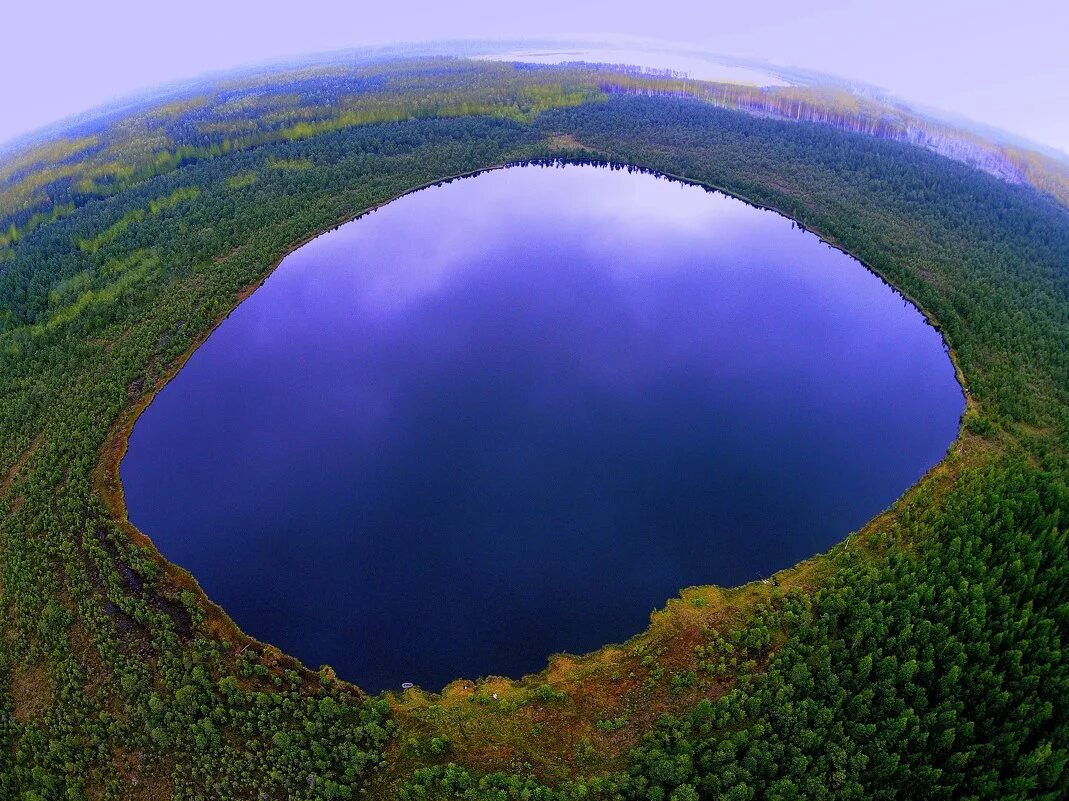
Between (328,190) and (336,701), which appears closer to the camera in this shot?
(336,701)

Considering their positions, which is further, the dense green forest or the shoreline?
the shoreline

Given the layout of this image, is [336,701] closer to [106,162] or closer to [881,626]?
[881,626]

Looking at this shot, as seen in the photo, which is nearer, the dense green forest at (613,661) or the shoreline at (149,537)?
the dense green forest at (613,661)

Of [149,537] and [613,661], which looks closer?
[613,661]

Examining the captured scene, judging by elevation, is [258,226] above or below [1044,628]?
above

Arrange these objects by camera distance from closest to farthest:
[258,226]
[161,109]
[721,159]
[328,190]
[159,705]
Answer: [159,705], [258,226], [328,190], [721,159], [161,109]

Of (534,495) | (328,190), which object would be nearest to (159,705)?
(534,495)

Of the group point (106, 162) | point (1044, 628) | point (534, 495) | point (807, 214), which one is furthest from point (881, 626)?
point (106, 162)

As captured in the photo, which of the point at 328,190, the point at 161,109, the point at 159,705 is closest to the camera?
the point at 159,705

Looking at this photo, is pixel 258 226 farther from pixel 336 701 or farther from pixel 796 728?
pixel 796 728

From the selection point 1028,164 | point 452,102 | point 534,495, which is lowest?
point 534,495

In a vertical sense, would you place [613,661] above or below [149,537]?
below
